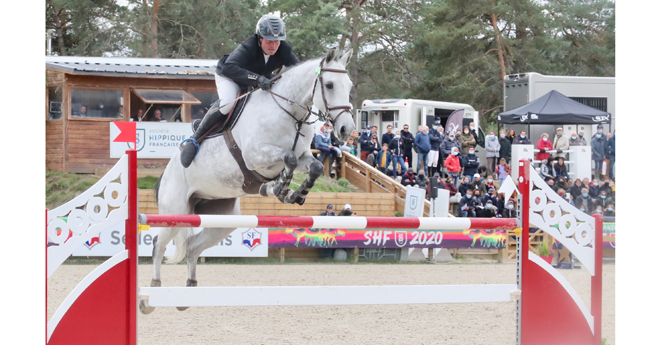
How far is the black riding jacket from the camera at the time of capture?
4.27 meters

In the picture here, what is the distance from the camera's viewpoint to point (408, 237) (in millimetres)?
10258

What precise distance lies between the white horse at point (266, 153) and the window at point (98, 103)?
911 cm

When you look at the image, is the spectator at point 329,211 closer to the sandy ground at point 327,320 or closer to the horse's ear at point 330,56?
the sandy ground at point 327,320

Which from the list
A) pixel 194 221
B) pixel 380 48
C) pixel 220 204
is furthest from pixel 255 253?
pixel 380 48

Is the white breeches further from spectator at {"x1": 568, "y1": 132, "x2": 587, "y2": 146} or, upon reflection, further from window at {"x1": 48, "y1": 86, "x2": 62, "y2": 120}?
spectator at {"x1": 568, "y1": 132, "x2": 587, "y2": 146}

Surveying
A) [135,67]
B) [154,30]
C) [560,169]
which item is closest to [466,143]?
[560,169]

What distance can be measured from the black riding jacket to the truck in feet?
37.4

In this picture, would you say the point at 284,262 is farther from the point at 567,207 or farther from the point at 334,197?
the point at 567,207

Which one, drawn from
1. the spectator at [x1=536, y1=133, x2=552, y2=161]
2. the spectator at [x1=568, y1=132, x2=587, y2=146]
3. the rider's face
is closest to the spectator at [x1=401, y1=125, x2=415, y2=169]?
the spectator at [x1=536, y1=133, x2=552, y2=161]

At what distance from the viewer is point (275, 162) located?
162 inches

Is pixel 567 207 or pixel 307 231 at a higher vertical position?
pixel 567 207
